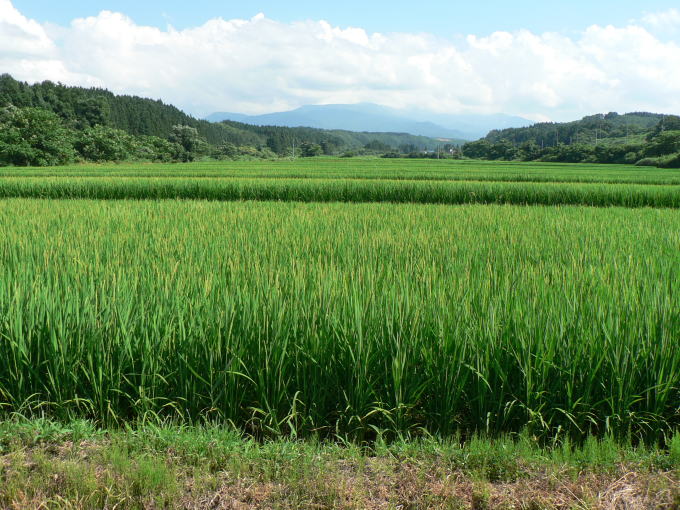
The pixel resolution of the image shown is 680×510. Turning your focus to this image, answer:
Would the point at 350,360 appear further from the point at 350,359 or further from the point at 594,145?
the point at 594,145

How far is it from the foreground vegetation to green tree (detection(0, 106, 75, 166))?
48255 millimetres

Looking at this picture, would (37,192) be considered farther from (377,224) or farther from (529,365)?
(529,365)

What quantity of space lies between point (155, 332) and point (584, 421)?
2247 mm

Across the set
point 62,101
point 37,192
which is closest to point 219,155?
point 62,101

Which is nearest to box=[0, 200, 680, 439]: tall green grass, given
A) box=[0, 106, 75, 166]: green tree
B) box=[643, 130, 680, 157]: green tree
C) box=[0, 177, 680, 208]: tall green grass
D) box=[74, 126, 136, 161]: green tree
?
box=[0, 177, 680, 208]: tall green grass

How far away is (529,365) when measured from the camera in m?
2.29

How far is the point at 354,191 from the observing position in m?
14.1

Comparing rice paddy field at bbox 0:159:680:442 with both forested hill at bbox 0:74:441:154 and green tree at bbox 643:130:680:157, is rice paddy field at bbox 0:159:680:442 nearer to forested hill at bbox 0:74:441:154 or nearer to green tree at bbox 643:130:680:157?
green tree at bbox 643:130:680:157

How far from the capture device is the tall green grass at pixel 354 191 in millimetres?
12938

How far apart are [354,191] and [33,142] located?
41.1 m

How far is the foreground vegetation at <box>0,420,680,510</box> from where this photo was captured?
183cm

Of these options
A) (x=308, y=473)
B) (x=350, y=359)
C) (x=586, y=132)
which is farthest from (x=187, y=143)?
(x=308, y=473)

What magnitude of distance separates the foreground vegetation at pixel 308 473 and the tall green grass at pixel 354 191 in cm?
1158

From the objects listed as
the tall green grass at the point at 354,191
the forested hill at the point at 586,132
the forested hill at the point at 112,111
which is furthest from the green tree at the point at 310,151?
the tall green grass at the point at 354,191
